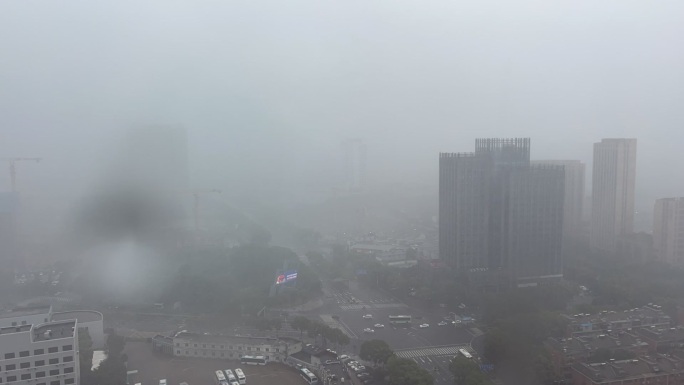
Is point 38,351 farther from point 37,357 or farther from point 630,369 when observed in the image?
point 630,369

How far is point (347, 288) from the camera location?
10281mm

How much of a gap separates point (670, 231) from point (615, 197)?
64.6 inches

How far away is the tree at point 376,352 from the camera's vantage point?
20.4 ft

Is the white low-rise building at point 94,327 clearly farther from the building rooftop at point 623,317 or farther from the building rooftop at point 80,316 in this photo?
the building rooftop at point 623,317

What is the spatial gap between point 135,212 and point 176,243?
3.43ft

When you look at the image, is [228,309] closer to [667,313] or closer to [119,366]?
[119,366]

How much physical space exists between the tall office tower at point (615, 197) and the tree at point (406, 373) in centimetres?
828

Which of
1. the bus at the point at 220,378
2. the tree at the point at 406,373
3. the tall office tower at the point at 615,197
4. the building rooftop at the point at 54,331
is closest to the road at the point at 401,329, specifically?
the tree at the point at 406,373

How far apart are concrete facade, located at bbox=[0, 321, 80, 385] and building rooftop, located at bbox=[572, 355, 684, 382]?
4.58 meters

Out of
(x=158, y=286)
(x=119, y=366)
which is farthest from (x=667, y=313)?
(x=158, y=286)

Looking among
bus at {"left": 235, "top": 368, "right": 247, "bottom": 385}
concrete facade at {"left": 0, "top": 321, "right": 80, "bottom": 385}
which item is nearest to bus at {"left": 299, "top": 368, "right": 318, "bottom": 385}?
bus at {"left": 235, "top": 368, "right": 247, "bottom": 385}

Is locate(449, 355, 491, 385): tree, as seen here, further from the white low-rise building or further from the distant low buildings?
the white low-rise building

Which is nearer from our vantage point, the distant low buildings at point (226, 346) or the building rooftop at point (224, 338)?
the distant low buildings at point (226, 346)

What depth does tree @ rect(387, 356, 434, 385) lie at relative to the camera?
5496 mm
